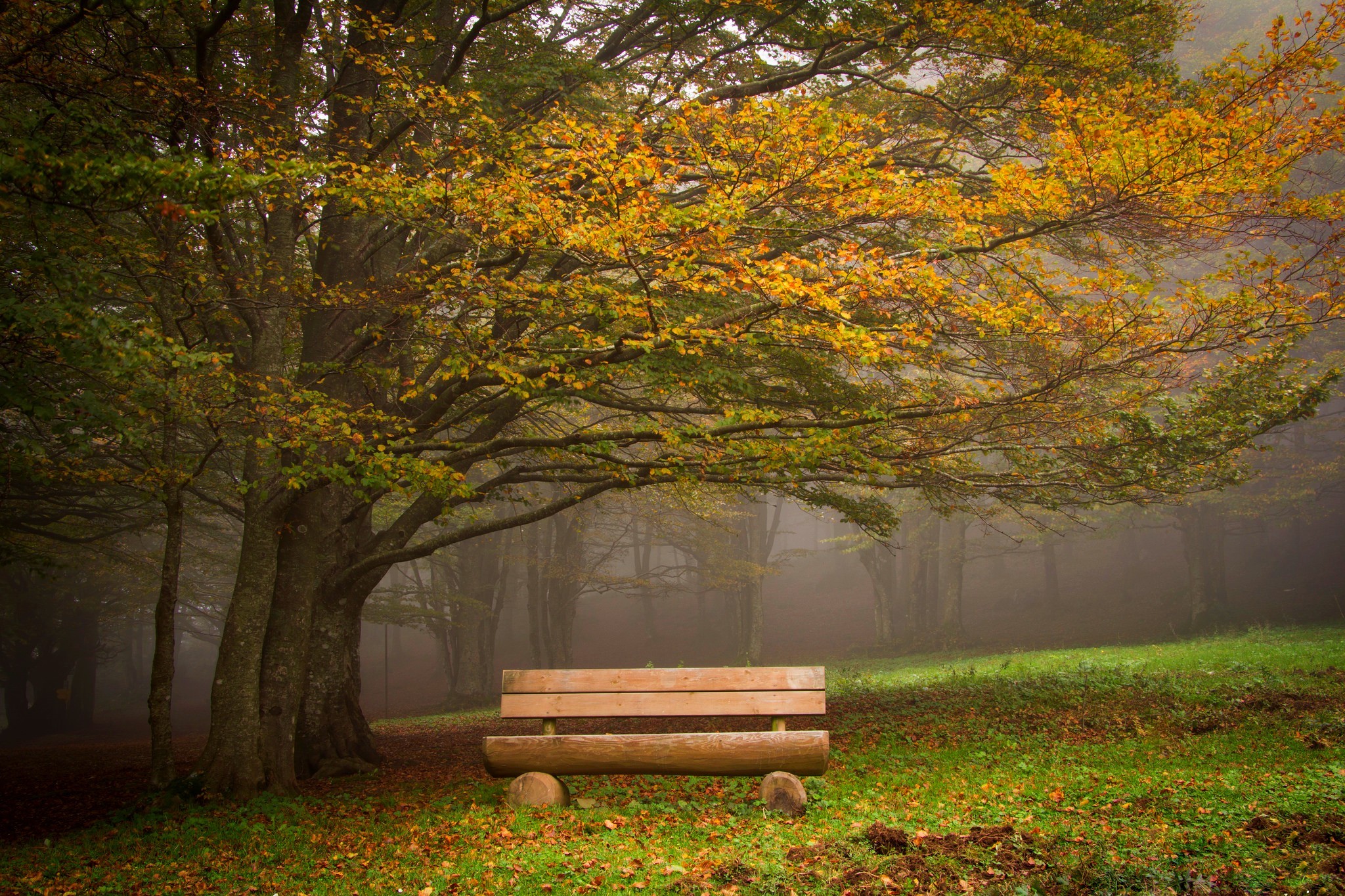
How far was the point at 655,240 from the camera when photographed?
24.2ft

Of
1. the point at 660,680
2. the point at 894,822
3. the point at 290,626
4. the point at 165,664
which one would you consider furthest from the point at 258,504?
the point at 894,822

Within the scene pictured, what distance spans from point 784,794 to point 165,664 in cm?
612

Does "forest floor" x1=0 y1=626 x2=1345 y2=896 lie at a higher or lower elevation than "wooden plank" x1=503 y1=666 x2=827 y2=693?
lower

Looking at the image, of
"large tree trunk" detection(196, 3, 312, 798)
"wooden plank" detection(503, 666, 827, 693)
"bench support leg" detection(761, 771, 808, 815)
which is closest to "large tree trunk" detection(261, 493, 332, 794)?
"large tree trunk" detection(196, 3, 312, 798)

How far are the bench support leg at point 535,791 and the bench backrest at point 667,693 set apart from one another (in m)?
0.44

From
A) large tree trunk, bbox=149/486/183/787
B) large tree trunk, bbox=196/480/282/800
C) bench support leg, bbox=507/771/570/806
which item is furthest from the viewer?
large tree trunk, bbox=149/486/183/787

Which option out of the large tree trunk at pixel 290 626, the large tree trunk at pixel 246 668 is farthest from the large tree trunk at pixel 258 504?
the large tree trunk at pixel 290 626

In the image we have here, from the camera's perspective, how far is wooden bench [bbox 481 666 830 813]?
5691 mm

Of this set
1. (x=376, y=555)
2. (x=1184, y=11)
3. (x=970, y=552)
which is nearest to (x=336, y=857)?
(x=376, y=555)

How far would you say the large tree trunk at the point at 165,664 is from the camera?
7605mm

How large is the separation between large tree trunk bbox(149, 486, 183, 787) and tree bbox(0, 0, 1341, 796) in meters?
0.53

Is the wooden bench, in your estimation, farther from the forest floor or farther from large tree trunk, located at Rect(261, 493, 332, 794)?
large tree trunk, located at Rect(261, 493, 332, 794)

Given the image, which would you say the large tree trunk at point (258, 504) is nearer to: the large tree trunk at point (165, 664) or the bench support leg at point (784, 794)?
the large tree trunk at point (165, 664)

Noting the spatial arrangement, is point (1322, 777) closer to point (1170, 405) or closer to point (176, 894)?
point (1170, 405)
